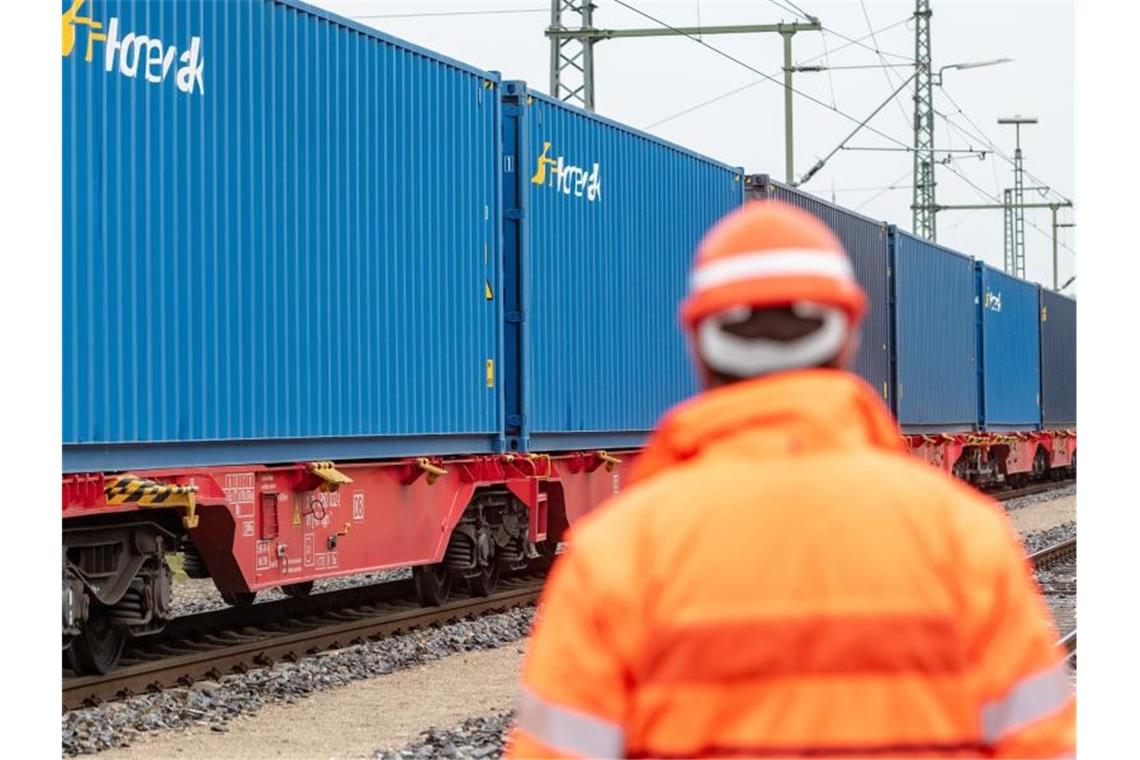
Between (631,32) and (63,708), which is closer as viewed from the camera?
(63,708)

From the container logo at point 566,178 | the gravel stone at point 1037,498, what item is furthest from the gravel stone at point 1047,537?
the container logo at point 566,178

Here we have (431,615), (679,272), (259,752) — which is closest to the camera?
(259,752)

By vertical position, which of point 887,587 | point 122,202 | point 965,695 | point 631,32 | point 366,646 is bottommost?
point 366,646

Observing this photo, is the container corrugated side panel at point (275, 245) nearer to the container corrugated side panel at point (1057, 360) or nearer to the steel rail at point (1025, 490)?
the steel rail at point (1025, 490)

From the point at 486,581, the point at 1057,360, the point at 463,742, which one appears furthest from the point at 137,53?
the point at 1057,360

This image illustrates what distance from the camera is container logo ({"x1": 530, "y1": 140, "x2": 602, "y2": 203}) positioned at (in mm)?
13422

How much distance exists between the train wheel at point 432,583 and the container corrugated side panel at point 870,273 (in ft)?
25.8

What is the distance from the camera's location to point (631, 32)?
2320 cm

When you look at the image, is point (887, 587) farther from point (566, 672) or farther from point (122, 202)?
point (122, 202)

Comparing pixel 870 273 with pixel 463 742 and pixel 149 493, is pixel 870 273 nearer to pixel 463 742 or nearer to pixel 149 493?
pixel 149 493

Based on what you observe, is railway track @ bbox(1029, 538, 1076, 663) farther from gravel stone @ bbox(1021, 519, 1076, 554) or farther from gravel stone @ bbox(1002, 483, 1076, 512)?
gravel stone @ bbox(1002, 483, 1076, 512)

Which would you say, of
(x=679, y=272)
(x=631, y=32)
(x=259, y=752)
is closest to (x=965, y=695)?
(x=259, y=752)

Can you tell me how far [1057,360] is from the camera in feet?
117

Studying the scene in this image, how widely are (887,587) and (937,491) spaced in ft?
0.45
